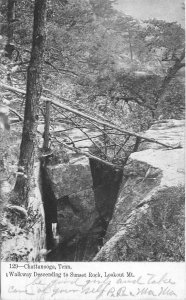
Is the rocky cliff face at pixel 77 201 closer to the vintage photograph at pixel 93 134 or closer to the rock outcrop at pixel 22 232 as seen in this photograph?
the vintage photograph at pixel 93 134

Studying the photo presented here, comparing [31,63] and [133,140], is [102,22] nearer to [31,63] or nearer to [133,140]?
[133,140]

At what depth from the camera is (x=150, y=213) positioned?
4.09 meters

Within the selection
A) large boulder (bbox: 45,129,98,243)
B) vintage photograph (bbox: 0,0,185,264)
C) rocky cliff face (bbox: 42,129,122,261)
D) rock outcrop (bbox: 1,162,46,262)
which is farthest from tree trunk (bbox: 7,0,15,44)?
rock outcrop (bbox: 1,162,46,262)

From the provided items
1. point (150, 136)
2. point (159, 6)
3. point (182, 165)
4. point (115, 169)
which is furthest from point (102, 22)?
point (182, 165)

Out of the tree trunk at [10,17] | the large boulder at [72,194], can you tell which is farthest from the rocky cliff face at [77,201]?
the tree trunk at [10,17]

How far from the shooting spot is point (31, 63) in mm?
4230

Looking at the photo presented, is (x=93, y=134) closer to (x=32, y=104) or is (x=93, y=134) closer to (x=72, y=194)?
(x=72, y=194)

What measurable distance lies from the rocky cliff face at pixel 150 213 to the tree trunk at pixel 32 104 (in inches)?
55.2

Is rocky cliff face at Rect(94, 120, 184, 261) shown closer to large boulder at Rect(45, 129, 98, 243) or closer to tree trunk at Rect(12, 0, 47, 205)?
large boulder at Rect(45, 129, 98, 243)

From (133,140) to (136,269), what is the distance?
4302 mm

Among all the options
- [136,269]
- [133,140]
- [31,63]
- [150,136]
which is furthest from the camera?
[133,140]

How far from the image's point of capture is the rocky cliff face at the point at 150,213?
3.75m

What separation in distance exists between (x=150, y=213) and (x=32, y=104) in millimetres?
2114

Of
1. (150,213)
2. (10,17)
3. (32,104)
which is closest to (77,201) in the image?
(150,213)
